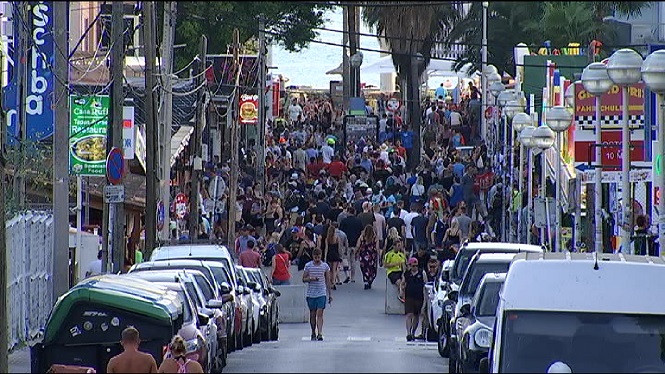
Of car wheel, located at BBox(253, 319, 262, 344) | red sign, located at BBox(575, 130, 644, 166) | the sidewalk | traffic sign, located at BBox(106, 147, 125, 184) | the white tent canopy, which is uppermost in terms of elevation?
the white tent canopy

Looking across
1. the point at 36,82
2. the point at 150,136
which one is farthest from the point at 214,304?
the point at 150,136

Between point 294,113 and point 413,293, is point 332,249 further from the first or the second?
point 294,113

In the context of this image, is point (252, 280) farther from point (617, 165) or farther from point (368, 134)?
point (368, 134)

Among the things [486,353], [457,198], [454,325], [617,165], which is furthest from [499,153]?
[486,353]

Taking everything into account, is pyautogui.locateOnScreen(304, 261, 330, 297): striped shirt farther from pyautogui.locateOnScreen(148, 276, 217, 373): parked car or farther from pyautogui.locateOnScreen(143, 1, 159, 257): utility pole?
pyautogui.locateOnScreen(148, 276, 217, 373): parked car

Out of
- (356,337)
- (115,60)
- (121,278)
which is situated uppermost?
(115,60)

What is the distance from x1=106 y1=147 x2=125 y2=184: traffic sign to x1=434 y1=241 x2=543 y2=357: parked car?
568cm

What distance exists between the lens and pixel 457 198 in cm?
4294

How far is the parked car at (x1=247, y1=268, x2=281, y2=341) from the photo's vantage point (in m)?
27.2

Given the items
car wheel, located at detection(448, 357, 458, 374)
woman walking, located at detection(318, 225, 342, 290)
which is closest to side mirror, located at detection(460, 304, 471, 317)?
car wheel, located at detection(448, 357, 458, 374)

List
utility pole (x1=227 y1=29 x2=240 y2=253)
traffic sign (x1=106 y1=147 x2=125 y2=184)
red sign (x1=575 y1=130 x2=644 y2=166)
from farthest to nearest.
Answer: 1. utility pole (x1=227 y1=29 x2=240 y2=253)
2. red sign (x1=575 y1=130 x2=644 y2=166)
3. traffic sign (x1=106 y1=147 x2=125 y2=184)

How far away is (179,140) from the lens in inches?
1831

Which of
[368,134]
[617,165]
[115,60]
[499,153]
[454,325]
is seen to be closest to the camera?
[454,325]

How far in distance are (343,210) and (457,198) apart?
16.2 ft
